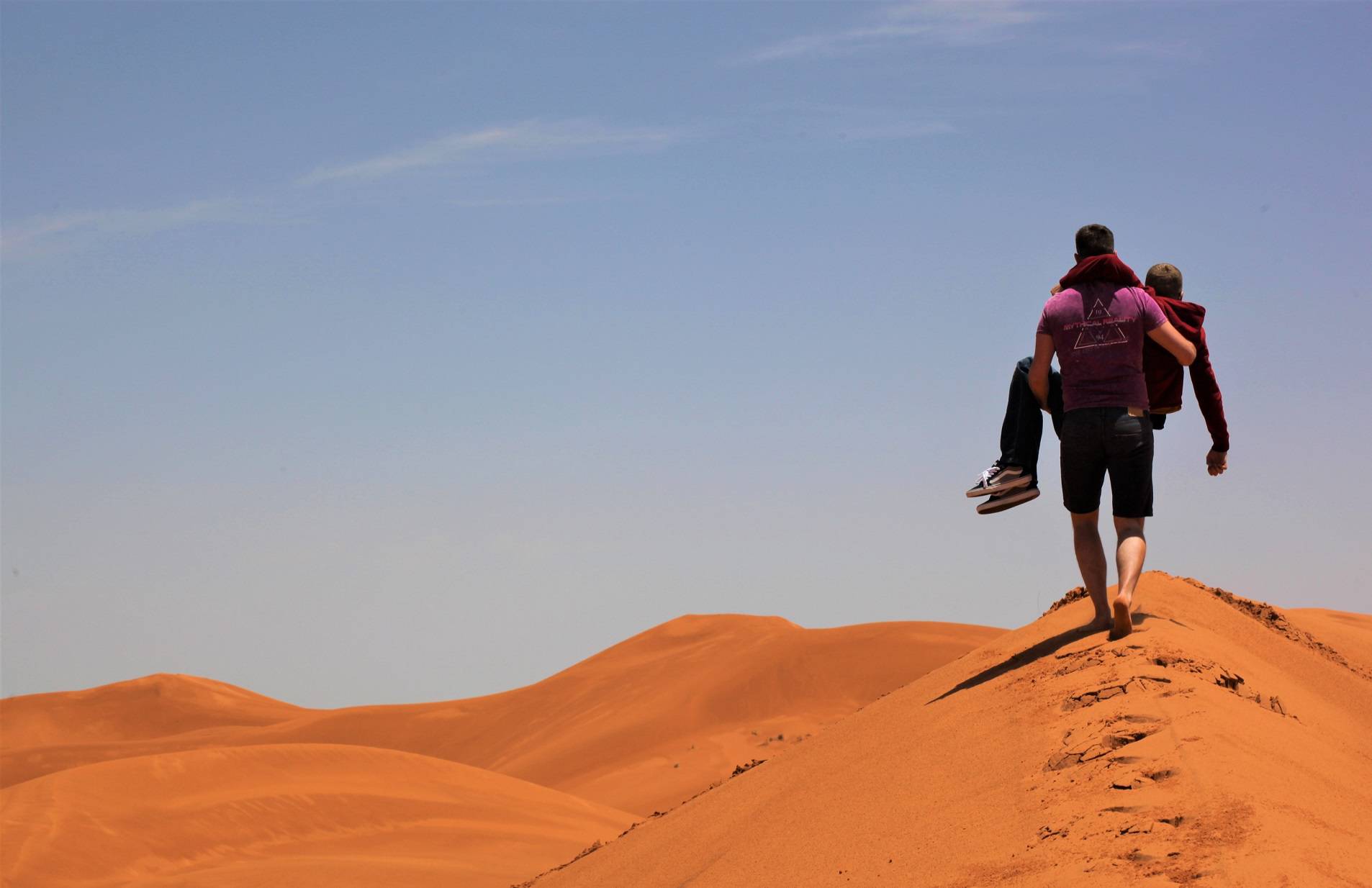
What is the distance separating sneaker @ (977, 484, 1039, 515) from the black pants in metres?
0.06

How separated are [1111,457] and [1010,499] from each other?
51 cm

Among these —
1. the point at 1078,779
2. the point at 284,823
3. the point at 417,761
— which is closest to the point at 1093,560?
the point at 1078,779

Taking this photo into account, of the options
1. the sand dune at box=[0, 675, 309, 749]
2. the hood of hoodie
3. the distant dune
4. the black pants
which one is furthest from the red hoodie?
the sand dune at box=[0, 675, 309, 749]

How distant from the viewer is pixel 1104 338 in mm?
6043

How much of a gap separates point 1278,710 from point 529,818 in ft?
37.3

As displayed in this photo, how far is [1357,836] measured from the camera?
408 cm

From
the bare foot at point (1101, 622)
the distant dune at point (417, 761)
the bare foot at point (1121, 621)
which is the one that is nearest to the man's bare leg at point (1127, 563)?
the bare foot at point (1121, 621)

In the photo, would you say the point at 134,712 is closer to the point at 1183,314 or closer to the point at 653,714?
the point at 653,714

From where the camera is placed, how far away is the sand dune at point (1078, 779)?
4004 millimetres

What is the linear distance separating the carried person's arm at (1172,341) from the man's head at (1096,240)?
1.46 ft

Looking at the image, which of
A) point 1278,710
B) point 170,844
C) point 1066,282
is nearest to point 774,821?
point 1278,710

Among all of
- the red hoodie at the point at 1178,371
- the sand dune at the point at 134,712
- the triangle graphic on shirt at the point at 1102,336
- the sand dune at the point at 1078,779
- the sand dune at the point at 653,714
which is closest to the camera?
the sand dune at the point at 1078,779

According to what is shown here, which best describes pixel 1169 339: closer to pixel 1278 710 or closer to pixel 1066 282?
pixel 1066 282

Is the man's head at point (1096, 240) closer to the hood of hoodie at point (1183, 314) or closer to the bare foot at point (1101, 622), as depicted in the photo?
the hood of hoodie at point (1183, 314)
